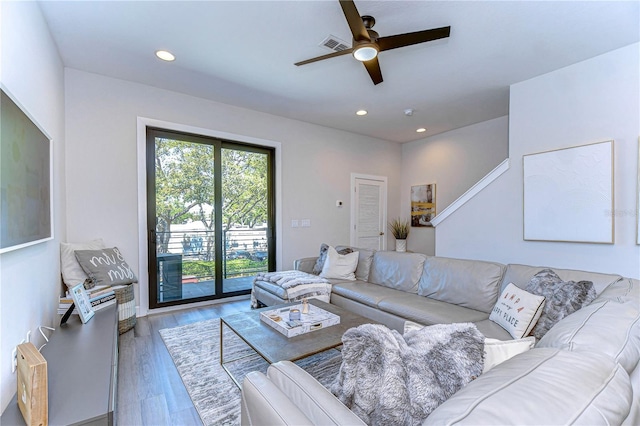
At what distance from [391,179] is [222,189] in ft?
11.9

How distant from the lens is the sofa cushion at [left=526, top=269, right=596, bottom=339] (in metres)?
1.72

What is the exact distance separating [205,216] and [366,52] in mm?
2984

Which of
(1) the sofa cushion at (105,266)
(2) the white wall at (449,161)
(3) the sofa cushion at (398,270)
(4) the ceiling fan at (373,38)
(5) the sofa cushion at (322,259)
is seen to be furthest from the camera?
(2) the white wall at (449,161)

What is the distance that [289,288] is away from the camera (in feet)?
10.4

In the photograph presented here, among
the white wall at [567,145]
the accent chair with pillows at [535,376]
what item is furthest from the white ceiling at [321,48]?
the accent chair with pillows at [535,376]

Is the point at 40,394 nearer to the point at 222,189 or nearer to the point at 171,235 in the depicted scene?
the point at 171,235

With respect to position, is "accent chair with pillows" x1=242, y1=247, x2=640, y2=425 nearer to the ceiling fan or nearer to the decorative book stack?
the ceiling fan

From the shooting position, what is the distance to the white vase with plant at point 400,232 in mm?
6039

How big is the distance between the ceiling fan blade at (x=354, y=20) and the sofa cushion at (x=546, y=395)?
203cm

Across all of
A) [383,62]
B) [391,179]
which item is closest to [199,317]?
[383,62]

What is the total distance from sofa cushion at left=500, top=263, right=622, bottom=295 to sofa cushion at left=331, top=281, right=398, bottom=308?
1.07 m

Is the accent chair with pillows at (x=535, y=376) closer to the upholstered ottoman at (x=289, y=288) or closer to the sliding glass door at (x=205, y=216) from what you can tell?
the upholstered ottoman at (x=289, y=288)

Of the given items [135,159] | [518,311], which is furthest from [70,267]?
[518,311]

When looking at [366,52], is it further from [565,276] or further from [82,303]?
[82,303]
